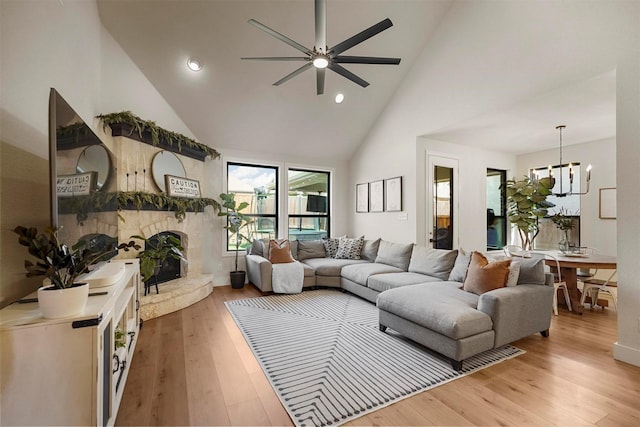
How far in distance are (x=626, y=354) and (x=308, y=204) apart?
4903 mm

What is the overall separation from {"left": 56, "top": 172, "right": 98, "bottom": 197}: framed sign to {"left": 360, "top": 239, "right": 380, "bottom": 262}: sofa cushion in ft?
13.0

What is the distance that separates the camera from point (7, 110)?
5.37ft

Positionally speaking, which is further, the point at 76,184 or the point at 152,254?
the point at 152,254

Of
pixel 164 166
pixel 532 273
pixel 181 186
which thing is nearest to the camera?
pixel 532 273

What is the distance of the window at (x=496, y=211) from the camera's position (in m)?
5.71

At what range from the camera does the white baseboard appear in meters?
2.38

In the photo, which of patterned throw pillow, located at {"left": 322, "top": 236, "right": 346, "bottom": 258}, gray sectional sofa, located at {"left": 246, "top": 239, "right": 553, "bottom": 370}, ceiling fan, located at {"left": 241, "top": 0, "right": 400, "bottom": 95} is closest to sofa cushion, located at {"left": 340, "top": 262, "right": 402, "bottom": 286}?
gray sectional sofa, located at {"left": 246, "top": 239, "right": 553, "bottom": 370}

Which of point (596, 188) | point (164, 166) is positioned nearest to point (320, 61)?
point (164, 166)

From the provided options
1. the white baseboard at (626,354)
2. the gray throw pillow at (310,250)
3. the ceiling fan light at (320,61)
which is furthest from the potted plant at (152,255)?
the white baseboard at (626,354)

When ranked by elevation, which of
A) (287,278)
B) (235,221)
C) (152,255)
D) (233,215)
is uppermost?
(233,215)

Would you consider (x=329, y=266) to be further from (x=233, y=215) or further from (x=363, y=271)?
(x=233, y=215)

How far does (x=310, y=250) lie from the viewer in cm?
539

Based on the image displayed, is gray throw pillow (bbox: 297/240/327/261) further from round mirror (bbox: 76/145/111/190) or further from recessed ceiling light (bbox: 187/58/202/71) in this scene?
round mirror (bbox: 76/145/111/190)

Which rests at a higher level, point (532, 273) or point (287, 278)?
point (532, 273)
